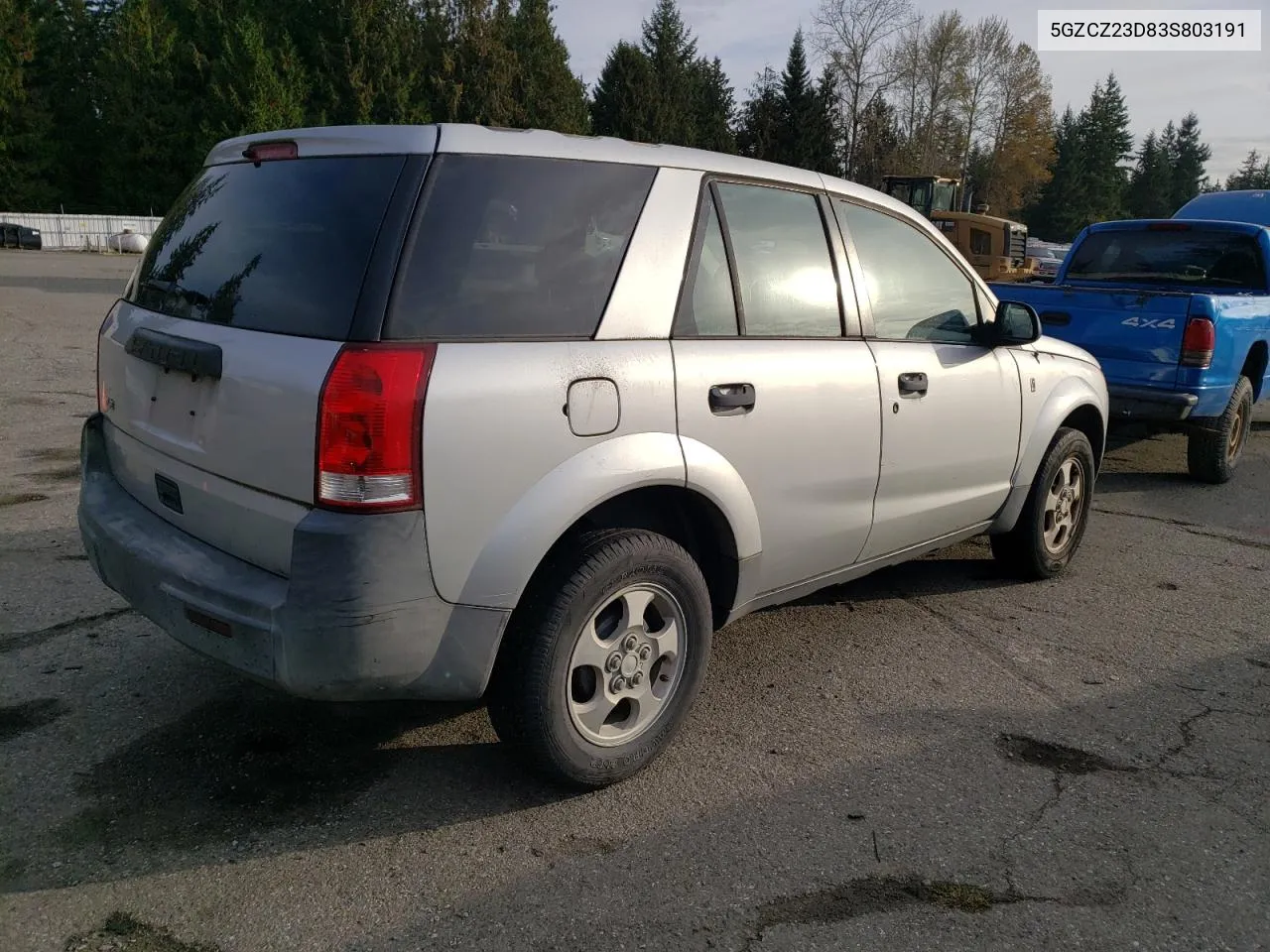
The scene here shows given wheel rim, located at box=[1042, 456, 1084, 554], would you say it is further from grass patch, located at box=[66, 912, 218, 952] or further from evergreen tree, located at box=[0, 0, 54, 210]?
evergreen tree, located at box=[0, 0, 54, 210]

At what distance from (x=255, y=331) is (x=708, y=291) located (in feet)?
4.57

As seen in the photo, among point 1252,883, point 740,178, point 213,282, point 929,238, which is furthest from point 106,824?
point 929,238

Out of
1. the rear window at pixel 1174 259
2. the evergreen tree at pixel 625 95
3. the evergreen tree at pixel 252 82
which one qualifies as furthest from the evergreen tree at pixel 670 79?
the rear window at pixel 1174 259

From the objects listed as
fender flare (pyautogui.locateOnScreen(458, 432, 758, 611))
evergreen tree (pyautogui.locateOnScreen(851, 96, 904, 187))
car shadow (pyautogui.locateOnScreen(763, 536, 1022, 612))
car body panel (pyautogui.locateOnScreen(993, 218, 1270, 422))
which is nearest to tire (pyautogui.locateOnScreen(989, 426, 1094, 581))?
car shadow (pyautogui.locateOnScreen(763, 536, 1022, 612))

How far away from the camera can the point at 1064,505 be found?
5121 mm

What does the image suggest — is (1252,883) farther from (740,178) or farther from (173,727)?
(173,727)

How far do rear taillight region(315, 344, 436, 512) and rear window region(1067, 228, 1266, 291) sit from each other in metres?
7.81

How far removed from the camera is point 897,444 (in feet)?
12.6

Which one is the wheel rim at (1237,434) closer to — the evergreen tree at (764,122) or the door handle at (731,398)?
the door handle at (731,398)

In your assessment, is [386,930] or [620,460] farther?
[620,460]

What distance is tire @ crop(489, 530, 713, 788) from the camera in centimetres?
276

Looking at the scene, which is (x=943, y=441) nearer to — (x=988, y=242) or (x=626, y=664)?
(x=626, y=664)

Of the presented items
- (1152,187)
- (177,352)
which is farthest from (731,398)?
(1152,187)

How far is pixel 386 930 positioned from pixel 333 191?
1.92 m
